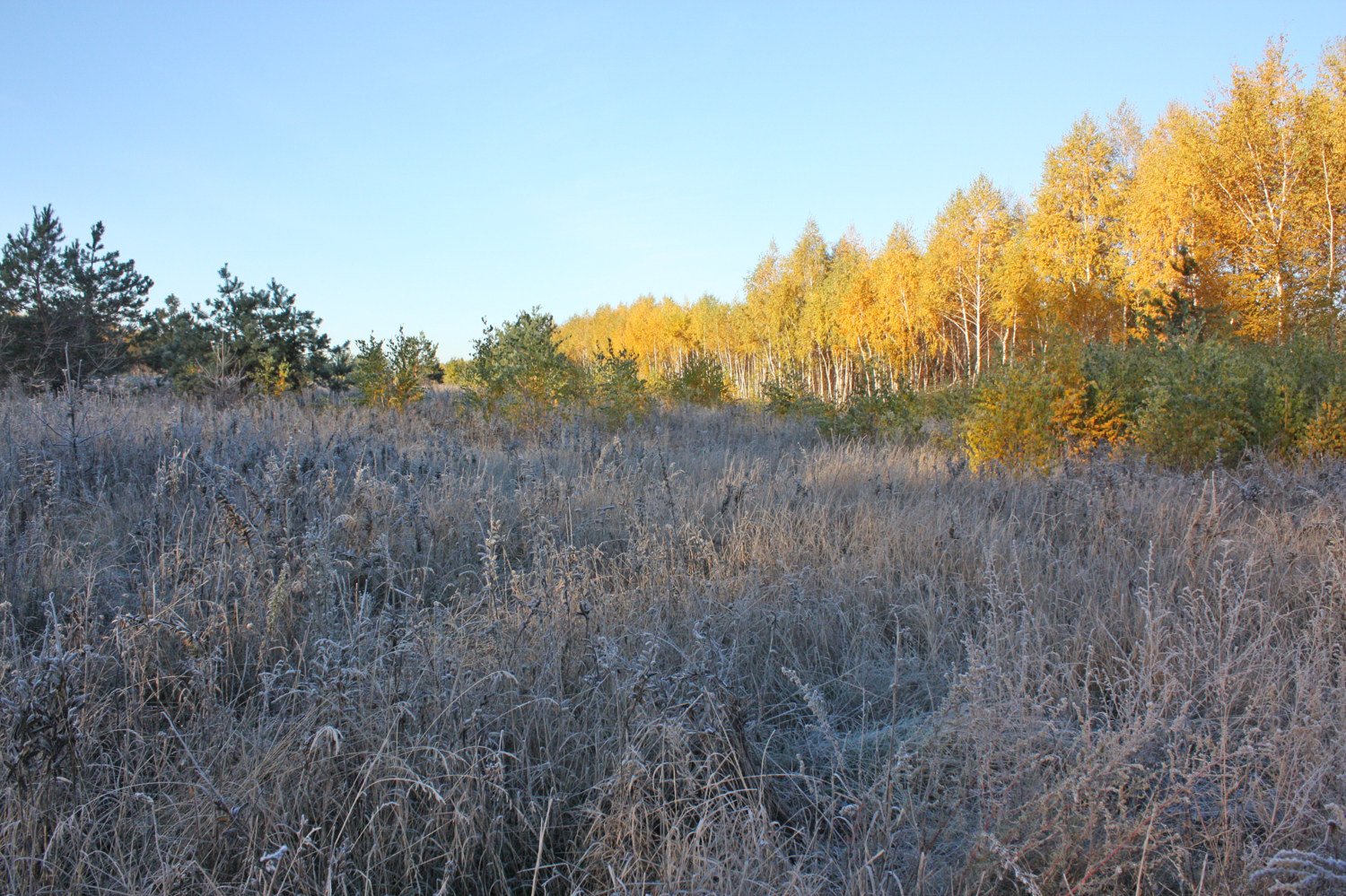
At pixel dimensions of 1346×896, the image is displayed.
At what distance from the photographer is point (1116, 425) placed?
26.2ft

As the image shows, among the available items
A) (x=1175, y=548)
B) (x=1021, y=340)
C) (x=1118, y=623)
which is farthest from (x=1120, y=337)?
(x=1118, y=623)

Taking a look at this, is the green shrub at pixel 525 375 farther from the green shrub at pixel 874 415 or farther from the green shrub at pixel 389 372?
the green shrub at pixel 874 415

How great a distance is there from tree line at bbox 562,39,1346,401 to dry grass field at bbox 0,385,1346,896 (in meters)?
8.49

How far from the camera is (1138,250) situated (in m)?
22.7

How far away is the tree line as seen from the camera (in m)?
19.1

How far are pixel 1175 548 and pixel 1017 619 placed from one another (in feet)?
5.33

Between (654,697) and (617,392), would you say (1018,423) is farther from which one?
(617,392)

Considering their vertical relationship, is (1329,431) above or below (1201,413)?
below

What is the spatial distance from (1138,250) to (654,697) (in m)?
27.1

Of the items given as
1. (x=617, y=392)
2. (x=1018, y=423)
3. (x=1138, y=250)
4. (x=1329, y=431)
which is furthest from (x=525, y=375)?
(x=1138, y=250)

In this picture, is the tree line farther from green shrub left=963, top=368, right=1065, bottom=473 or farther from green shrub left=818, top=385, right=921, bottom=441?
green shrub left=963, top=368, right=1065, bottom=473

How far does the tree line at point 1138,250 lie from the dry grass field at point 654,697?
8491 mm

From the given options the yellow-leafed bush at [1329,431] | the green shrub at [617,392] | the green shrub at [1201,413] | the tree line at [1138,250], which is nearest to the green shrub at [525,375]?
the green shrub at [617,392]

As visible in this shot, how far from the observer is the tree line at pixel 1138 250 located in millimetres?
19062
